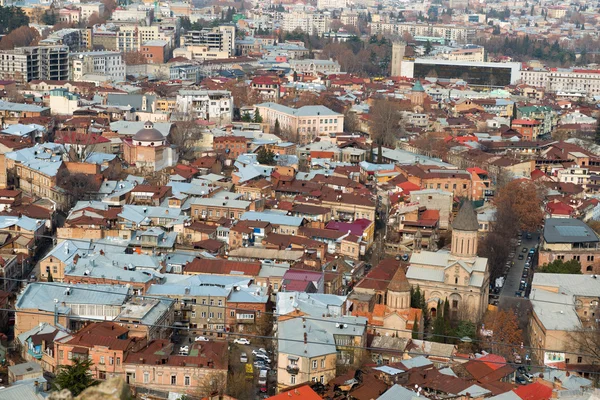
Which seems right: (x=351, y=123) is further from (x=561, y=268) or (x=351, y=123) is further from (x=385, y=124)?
(x=561, y=268)

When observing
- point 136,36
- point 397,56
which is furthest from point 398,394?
point 397,56

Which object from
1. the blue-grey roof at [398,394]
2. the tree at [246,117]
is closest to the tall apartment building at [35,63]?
the tree at [246,117]

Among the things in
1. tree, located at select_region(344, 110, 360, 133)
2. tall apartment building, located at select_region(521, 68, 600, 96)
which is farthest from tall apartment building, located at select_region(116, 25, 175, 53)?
tall apartment building, located at select_region(521, 68, 600, 96)

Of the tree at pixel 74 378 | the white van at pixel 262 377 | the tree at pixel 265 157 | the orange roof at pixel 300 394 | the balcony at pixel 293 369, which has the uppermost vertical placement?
the tree at pixel 74 378

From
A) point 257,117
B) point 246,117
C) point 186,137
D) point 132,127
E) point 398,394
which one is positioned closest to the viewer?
point 398,394

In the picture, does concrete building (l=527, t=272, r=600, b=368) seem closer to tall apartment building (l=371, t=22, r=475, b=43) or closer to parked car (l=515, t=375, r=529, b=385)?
parked car (l=515, t=375, r=529, b=385)

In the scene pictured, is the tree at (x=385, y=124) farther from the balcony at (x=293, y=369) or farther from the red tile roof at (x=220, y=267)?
the balcony at (x=293, y=369)
